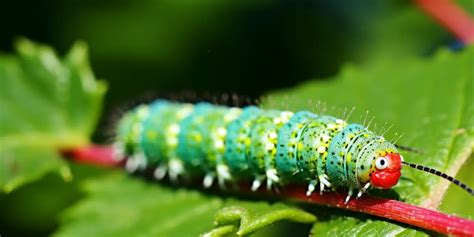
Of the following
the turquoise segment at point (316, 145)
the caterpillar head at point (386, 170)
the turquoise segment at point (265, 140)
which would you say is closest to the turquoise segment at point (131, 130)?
the turquoise segment at point (265, 140)

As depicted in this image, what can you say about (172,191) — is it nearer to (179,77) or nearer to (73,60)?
(73,60)

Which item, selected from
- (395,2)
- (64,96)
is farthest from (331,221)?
(395,2)

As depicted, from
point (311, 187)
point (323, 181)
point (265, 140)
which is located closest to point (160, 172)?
point (265, 140)

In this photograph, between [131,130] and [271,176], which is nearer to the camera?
[271,176]

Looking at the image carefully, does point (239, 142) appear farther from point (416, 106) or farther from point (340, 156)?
point (416, 106)

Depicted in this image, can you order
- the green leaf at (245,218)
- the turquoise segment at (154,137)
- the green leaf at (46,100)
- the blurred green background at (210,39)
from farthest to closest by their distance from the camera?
the blurred green background at (210,39) < the green leaf at (46,100) < the turquoise segment at (154,137) < the green leaf at (245,218)

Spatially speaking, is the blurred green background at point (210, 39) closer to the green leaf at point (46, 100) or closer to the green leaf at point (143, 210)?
the green leaf at point (46, 100)
